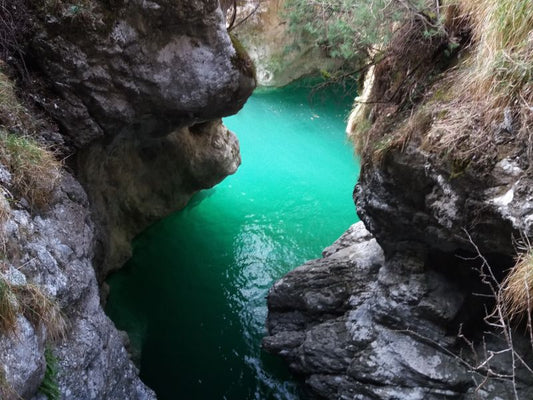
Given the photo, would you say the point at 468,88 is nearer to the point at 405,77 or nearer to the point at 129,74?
the point at 405,77

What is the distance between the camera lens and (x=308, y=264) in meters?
7.39

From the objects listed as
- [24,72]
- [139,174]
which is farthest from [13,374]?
[139,174]

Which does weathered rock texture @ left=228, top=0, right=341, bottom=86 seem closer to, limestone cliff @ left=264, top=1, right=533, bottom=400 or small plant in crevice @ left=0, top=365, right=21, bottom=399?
limestone cliff @ left=264, top=1, right=533, bottom=400

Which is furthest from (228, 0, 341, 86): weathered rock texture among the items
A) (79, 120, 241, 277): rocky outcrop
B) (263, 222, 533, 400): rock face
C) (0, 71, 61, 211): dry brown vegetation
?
(0, 71, 61, 211): dry brown vegetation

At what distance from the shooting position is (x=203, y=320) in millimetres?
8297

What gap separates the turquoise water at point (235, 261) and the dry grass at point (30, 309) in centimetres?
369

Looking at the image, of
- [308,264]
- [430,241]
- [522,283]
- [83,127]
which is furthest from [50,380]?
[308,264]

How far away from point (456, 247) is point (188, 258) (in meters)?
6.33

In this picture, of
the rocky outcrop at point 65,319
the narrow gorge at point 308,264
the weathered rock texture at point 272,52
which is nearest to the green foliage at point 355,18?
the narrow gorge at point 308,264

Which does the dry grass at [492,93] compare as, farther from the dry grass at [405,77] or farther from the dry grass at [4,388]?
the dry grass at [4,388]

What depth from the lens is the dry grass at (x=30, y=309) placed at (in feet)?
10.0

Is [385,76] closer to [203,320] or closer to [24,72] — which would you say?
[24,72]

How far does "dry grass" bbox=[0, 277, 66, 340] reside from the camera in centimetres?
305

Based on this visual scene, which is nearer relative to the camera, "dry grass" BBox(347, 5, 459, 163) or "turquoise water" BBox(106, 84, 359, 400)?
"dry grass" BBox(347, 5, 459, 163)
